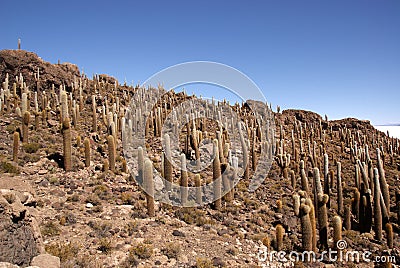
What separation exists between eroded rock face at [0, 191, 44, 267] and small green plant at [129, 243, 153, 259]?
7.34 feet

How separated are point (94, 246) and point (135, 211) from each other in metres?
2.52

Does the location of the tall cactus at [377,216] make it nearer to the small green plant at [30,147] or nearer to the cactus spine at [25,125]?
the small green plant at [30,147]

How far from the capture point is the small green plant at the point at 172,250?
7349 mm

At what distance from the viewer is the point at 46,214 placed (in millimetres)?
8555

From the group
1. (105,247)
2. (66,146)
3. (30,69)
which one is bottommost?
(105,247)

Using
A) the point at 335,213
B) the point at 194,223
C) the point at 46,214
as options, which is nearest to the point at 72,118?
the point at 46,214

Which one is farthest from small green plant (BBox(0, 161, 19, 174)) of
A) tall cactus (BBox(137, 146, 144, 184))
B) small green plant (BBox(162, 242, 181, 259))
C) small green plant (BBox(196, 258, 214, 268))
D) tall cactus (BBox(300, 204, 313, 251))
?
tall cactus (BBox(300, 204, 313, 251))

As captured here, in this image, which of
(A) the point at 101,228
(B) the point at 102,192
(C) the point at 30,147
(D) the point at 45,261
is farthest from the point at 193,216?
(C) the point at 30,147

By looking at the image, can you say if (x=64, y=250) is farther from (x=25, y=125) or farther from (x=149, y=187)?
(x=25, y=125)

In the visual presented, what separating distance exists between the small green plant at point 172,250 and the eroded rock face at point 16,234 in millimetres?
3026

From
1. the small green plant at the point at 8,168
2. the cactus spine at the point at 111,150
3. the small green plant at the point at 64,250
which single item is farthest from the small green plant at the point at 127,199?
the small green plant at the point at 8,168

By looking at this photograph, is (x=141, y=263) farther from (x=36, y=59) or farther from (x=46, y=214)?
(x=36, y=59)

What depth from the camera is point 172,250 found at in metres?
7.44

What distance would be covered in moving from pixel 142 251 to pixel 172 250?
0.80m
